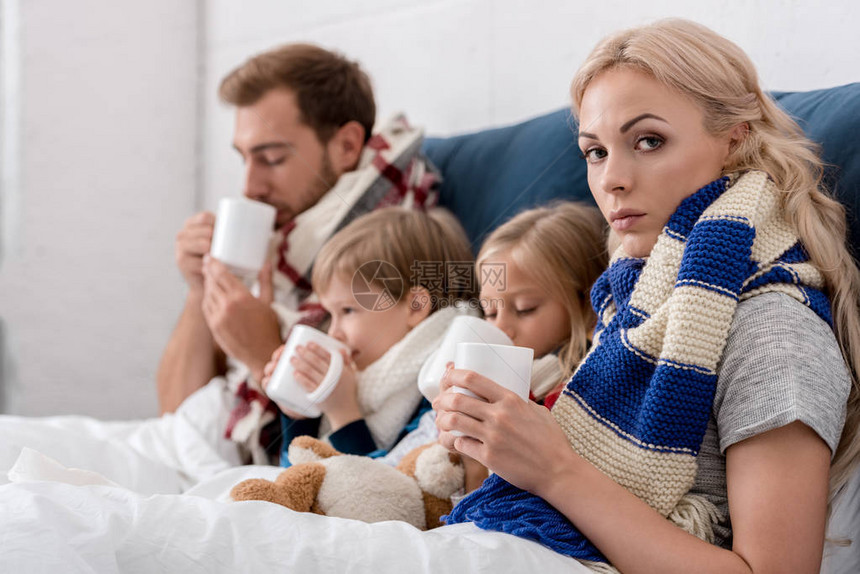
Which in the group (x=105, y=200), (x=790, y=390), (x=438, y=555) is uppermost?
(x=790, y=390)

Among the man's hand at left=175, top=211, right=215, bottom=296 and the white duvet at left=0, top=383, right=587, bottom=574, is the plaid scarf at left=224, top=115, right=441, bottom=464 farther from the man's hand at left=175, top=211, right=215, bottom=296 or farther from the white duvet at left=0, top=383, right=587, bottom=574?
the white duvet at left=0, top=383, right=587, bottom=574

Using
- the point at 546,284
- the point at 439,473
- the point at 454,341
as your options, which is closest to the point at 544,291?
the point at 546,284

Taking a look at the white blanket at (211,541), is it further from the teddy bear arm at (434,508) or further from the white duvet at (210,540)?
the teddy bear arm at (434,508)

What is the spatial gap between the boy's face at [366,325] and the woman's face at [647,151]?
47 centimetres

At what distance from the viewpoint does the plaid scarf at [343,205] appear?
148 centimetres

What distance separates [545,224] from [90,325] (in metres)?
1.73

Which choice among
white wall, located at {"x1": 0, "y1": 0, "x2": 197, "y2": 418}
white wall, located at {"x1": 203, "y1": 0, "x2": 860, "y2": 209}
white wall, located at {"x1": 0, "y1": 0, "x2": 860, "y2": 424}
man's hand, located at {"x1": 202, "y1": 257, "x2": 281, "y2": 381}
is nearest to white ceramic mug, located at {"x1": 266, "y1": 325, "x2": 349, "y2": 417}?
man's hand, located at {"x1": 202, "y1": 257, "x2": 281, "y2": 381}

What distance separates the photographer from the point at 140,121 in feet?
8.25

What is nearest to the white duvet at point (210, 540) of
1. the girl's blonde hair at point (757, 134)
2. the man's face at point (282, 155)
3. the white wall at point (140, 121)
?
the girl's blonde hair at point (757, 134)

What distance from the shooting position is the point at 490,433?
29.0 inches

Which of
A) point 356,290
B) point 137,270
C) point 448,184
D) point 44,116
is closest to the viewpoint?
point 356,290

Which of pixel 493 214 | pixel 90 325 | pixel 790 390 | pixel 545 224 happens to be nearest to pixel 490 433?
pixel 790 390

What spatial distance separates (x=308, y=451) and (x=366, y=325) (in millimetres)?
302

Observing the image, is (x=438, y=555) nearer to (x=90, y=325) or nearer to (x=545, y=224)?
(x=545, y=224)
